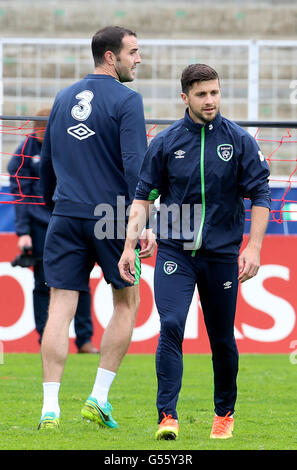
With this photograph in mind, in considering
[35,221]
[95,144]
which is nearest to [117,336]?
[95,144]

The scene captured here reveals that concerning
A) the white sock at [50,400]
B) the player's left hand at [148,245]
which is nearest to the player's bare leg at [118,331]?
the player's left hand at [148,245]

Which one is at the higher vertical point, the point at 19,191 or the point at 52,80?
the point at 52,80

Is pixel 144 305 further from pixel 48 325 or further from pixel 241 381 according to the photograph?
pixel 48 325

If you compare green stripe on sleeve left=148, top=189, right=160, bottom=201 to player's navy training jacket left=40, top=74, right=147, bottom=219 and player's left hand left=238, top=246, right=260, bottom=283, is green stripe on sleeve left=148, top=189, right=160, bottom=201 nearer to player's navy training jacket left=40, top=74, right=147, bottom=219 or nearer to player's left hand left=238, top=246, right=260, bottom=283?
player's navy training jacket left=40, top=74, right=147, bottom=219

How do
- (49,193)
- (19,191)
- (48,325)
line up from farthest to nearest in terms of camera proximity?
(19,191) → (49,193) → (48,325)

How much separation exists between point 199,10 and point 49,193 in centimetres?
1024

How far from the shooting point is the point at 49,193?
571 centimetres

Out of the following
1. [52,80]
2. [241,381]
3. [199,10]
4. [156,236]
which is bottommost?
[241,381]

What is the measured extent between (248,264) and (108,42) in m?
1.61

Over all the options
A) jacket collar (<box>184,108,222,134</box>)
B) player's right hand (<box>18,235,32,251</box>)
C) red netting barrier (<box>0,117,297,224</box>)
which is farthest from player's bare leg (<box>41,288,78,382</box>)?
player's right hand (<box>18,235,32,251</box>)

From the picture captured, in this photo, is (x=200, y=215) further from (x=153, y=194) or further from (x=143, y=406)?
(x=143, y=406)
